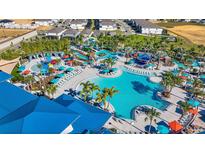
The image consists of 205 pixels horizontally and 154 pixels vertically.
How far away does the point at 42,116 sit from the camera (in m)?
23.9

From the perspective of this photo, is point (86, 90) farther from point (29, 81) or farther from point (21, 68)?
point (21, 68)

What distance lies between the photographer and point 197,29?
93188 millimetres

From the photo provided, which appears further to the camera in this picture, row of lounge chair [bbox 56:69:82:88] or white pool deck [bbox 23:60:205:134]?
row of lounge chair [bbox 56:69:82:88]

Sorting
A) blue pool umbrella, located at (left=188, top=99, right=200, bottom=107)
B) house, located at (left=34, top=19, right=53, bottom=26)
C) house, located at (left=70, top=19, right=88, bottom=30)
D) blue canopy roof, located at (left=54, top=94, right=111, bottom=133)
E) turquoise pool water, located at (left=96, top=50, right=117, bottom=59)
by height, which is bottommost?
blue pool umbrella, located at (left=188, top=99, right=200, bottom=107)

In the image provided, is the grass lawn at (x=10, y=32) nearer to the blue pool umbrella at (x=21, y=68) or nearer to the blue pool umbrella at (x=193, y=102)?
the blue pool umbrella at (x=21, y=68)

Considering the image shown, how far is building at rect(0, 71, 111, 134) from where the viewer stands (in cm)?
2202

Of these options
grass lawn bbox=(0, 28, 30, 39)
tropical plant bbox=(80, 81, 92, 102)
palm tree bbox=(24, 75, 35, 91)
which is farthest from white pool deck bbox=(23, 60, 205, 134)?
grass lawn bbox=(0, 28, 30, 39)

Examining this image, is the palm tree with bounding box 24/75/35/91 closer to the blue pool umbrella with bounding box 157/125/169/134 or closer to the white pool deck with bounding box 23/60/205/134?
the white pool deck with bounding box 23/60/205/134

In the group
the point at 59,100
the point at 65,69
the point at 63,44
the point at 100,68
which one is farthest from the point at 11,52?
the point at 59,100

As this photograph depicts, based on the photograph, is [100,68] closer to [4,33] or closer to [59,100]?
[59,100]

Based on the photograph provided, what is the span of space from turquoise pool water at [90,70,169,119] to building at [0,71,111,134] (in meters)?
8.29

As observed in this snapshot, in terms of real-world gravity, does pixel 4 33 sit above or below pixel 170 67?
above

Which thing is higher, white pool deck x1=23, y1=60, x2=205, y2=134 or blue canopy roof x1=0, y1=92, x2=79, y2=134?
blue canopy roof x1=0, y1=92, x2=79, y2=134

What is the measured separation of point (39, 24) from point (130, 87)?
249 feet
